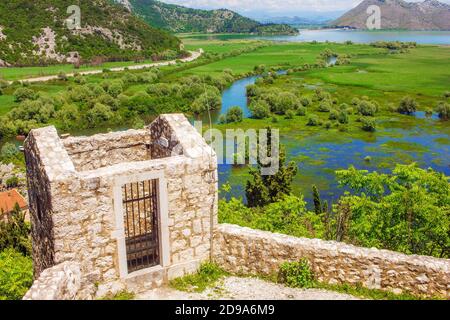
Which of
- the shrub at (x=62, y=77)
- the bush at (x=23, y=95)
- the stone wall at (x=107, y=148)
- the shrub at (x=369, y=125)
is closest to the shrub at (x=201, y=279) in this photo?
the stone wall at (x=107, y=148)

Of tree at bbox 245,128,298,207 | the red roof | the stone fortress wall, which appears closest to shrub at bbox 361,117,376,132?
tree at bbox 245,128,298,207

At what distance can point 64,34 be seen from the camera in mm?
116188

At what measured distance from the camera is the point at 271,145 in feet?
123

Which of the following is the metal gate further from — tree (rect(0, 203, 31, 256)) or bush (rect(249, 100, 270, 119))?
bush (rect(249, 100, 270, 119))

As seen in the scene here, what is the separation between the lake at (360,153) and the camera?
4197cm

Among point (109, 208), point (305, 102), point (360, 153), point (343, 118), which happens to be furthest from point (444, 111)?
point (109, 208)

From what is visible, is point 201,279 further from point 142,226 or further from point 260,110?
point 260,110

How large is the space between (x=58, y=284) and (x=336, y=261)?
5101mm

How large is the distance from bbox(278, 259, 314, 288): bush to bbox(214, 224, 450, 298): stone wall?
11 cm

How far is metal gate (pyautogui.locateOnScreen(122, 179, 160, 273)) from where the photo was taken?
9203 millimetres

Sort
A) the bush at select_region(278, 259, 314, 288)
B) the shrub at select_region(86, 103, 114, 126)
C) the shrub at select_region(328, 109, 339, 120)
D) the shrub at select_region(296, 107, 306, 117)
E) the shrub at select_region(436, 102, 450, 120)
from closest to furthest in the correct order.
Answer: the bush at select_region(278, 259, 314, 288)
the shrub at select_region(86, 103, 114, 126)
the shrub at select_region(328, 109, 339, 120)
the shrub at select_region(436, 102, 450, 120)
the shrub at select_region(296, 107, 306, 117)

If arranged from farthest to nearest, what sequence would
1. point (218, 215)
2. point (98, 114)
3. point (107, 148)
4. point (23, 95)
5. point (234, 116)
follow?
point (23, 95)
point (98, 114)
point (234, 116)
point (218, 215)
point (107, 148)

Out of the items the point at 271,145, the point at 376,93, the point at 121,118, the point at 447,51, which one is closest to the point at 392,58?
the point at 447,51

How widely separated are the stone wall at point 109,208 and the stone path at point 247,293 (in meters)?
0.31
